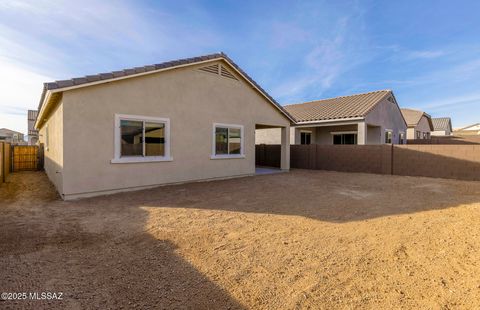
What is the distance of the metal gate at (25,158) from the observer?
609 inches

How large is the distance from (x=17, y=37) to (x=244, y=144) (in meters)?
9.83

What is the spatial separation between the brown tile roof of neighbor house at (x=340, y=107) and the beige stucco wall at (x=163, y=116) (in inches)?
264

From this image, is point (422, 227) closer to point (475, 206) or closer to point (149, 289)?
point (475, 206)

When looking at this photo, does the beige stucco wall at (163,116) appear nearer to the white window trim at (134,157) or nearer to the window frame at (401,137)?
the white window trim at (134,157)

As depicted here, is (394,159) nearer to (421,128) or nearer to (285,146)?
(285,146)

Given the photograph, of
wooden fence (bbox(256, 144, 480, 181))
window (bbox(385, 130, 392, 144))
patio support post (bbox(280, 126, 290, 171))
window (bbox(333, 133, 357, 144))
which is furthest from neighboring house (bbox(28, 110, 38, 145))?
window (bbox(385, 130, 392, 144))

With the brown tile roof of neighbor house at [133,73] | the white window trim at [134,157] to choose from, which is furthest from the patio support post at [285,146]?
the white window trim at [134,157]

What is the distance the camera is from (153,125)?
9.09 m

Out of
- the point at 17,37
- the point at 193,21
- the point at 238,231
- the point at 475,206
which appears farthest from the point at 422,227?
the point at 17,37

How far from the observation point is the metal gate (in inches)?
609

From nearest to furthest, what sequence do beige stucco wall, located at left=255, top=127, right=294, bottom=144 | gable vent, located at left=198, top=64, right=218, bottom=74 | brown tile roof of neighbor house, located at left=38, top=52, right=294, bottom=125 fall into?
brown tile roof of neighbor house, located at left=38, top=52, right=294, bottom=125 → gable vent, located at left=198, top=64, right=218, bottom=74 → beige stucco wall, located at left=255, top=127, right=294, bottom=144

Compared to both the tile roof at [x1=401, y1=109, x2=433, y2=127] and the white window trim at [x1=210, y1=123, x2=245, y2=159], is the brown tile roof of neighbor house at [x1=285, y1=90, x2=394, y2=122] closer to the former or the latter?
the white window trim at [x1=210, y1=123, x2=245, y2=159]

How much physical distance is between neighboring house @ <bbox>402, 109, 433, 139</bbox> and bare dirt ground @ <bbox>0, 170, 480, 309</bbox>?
24865mm

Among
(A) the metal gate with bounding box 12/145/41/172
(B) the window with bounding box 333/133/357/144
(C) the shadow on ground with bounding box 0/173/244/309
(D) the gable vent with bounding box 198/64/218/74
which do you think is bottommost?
(C) the shadow on ground with bounding box 0/173/244/309
